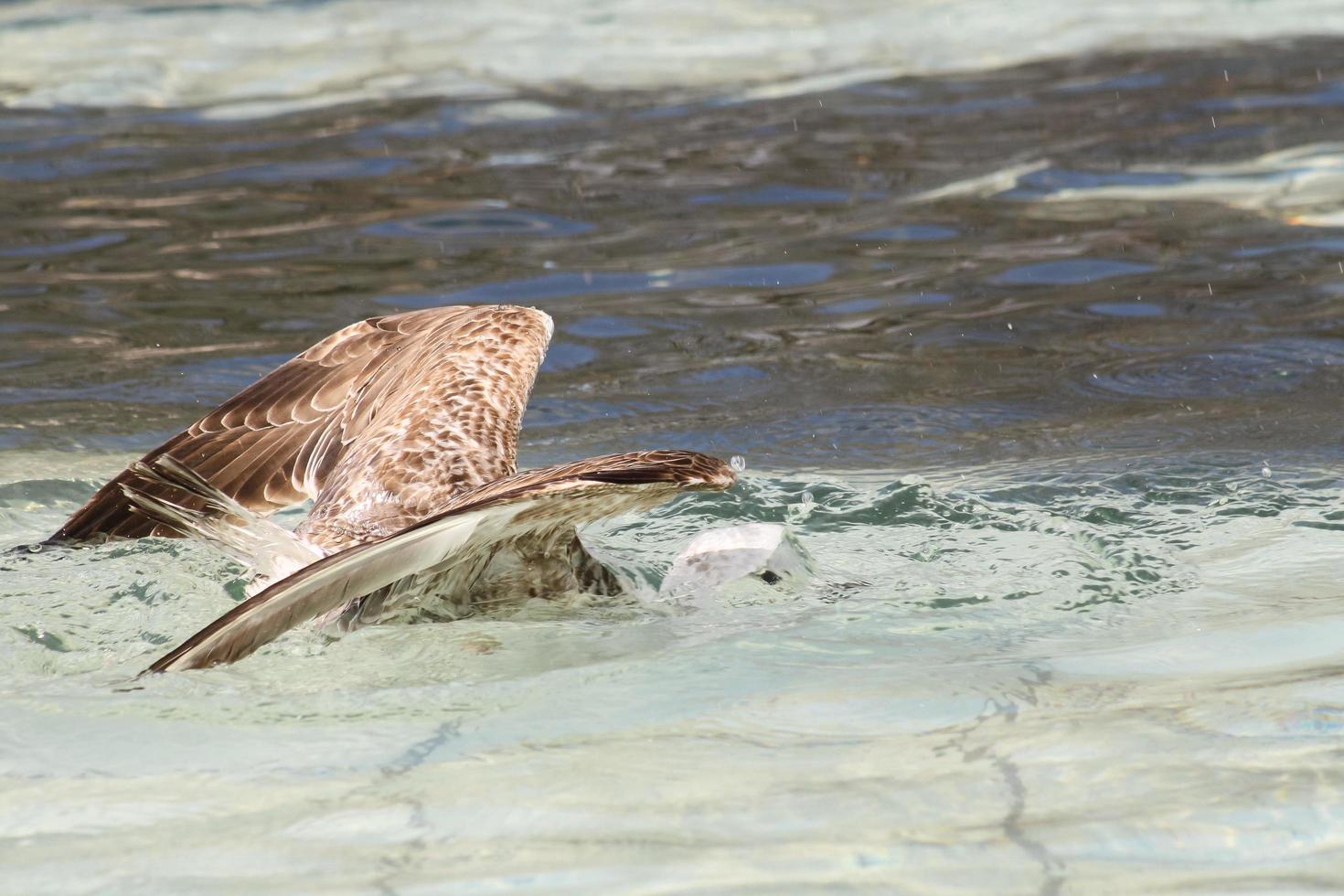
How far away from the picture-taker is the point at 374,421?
5.65 m

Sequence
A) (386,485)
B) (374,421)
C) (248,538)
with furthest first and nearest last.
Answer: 1. (374,421)
2. (386,485)
3. (248,538)

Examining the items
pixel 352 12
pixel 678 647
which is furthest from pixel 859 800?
pixel 352 12

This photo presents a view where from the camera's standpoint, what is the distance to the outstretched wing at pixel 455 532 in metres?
3.61

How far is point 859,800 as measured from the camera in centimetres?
331

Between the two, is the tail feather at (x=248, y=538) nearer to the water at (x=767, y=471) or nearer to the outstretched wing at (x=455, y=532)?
the water at (x=767, y=471)

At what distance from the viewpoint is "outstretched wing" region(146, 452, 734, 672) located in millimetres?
3609

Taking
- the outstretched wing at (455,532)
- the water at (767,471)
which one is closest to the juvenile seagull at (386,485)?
the outstretched wing at (455,532)

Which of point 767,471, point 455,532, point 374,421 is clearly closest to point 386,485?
point 374,421

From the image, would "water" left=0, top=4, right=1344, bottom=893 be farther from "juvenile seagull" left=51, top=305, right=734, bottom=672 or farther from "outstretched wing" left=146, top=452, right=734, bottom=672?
"outstretched wing" left=146, top=452, right=734, bottom=672

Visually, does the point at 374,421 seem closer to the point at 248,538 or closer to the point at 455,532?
the point at 248,538

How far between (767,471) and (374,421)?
1799 mm

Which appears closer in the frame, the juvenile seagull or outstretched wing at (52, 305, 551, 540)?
the juvenile seagull

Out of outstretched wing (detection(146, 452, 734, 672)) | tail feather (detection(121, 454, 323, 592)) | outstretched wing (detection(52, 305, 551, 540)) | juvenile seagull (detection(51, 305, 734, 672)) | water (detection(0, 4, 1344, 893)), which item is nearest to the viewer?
water (detection(0, 4, 1344, 893))

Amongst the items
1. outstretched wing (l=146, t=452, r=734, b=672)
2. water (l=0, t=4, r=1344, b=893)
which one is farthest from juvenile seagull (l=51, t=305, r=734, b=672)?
water (l=0, t=4, r=1344, b=893)
